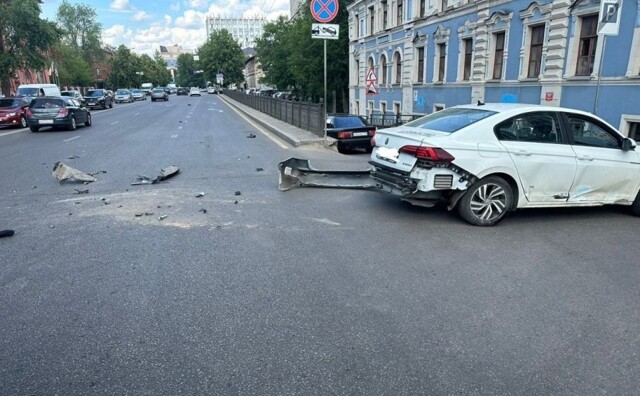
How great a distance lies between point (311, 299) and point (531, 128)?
4068 millimetres

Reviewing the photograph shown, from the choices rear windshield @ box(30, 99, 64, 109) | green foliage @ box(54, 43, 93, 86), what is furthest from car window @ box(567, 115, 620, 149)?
green foliage @ box(54, 43, 93, 86)

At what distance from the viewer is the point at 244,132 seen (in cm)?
1889

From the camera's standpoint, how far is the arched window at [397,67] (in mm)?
31672

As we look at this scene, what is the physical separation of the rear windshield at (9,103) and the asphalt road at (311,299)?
18.3 meters

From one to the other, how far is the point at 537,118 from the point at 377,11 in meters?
31.2

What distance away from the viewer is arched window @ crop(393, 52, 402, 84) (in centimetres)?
3167

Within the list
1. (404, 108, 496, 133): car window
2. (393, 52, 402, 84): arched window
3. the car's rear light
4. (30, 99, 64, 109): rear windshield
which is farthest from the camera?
(393, 52, 402, 84): arched window

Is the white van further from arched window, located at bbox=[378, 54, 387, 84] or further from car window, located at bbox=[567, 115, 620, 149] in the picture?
car window, located at bbox=[567, 115, 620, 149]

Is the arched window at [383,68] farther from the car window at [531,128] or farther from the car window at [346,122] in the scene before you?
the car window at [531,128]

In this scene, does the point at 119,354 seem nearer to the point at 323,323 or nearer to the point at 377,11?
the point at 323,323

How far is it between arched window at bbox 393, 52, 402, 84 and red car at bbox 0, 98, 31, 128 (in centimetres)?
2271

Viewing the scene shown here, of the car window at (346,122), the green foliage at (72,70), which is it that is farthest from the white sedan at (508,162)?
the green foliage at (72,70)

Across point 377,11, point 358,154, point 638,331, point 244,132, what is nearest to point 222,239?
point 638,331

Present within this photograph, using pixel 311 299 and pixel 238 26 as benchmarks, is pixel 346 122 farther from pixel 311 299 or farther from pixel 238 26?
pixel 238 26
